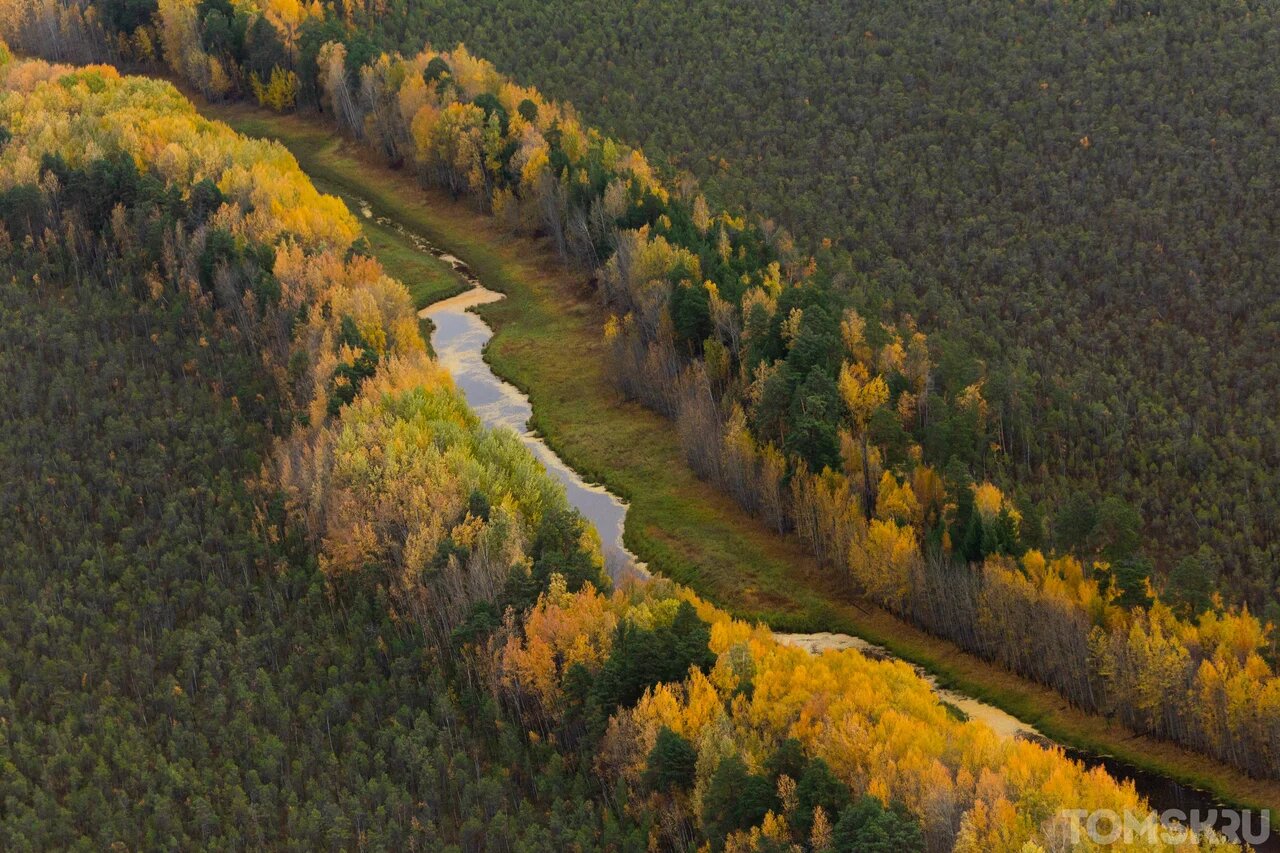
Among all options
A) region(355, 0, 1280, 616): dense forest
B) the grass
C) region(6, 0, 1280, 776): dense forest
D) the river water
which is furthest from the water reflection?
region(355, 0, 1280, 616): dense forest

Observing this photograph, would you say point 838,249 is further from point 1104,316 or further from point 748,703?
point 748,703

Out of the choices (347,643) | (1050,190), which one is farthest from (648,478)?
(1050,190)

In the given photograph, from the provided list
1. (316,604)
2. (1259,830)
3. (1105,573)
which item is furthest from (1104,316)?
(316,604)

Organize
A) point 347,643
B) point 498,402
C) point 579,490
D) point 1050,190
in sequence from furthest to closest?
point 1050,190, point 498,402, point 579,490, point 347,643

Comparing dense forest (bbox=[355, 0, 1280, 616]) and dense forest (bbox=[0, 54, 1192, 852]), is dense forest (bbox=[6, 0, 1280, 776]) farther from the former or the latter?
dense forest (bbox=[0, 54, 1192, 852])

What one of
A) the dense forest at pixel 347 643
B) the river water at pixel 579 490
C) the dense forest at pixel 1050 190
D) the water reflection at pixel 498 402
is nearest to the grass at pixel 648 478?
the river water at pixel 579 490

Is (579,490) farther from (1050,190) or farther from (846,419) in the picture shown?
(1050,190)
